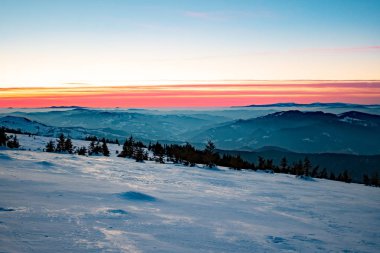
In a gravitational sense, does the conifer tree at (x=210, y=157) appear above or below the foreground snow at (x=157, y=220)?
below

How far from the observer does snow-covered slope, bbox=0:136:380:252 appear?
8031 mm

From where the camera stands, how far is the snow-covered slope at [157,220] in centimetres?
803

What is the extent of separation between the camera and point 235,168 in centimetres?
3962

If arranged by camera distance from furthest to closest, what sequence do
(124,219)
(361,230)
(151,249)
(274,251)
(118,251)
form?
(361,230), (124,219), (274,251), (151,249), (118,251)

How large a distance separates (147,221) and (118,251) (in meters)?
3.20

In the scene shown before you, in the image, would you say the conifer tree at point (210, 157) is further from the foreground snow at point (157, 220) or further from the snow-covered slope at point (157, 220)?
the foreground snow at point (157, 220)

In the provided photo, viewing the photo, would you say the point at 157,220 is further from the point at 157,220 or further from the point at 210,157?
the point at 210,157

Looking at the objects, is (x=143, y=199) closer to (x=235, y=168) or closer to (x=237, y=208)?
(x=237, y=208)

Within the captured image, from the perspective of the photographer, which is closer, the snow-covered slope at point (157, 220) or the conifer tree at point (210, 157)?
the snow-covered slope at point (157, 220)

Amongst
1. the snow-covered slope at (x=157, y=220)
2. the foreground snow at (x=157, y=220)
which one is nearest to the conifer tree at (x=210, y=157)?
the snow-covered slope at (x=157, y=220)

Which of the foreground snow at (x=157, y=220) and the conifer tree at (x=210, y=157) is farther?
the conifer tree at (x=210, y=157)

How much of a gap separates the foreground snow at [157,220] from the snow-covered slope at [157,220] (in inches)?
0.9

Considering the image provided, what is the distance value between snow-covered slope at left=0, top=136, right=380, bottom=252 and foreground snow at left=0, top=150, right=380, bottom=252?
0.07 ft

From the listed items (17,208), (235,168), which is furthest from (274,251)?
(235,168)
